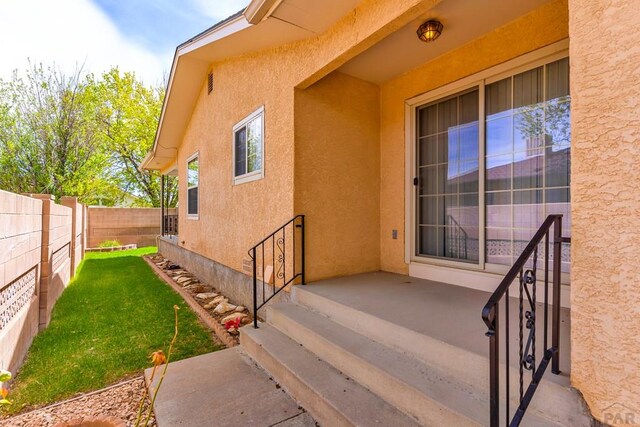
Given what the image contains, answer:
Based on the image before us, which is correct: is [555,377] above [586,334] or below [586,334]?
below

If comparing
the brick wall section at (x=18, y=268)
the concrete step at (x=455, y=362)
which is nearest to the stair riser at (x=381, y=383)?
the concrete step at (x=455, y=362)

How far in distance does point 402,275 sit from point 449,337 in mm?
→ 2005

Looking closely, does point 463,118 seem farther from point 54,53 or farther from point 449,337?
point 54,53

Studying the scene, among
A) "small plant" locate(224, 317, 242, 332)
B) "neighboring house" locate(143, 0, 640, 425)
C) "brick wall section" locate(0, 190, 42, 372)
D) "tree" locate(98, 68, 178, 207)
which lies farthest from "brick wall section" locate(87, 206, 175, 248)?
"small plant" locate(224, 317, 242, 332)

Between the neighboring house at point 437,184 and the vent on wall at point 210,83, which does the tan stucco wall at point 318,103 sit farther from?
the vent on wall at point 210,83

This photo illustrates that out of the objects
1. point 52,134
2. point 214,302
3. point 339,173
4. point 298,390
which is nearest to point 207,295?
point 214,302

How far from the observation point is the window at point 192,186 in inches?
339

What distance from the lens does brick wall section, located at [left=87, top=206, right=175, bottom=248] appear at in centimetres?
1419

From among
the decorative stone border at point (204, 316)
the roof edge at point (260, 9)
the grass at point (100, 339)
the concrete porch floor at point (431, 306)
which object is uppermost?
the roof edge at point (260, 9)

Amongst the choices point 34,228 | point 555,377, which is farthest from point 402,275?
point 34,228

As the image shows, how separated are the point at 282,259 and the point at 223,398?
1.82 metres

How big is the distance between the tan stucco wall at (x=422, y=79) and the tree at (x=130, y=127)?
17313 mm

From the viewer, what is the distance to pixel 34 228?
4.04 m

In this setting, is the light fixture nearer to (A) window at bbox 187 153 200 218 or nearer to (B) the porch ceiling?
(B) the porch ceiling
